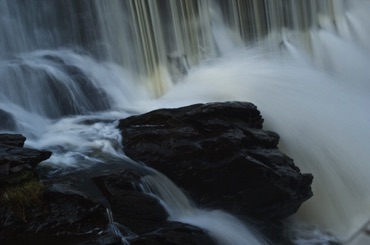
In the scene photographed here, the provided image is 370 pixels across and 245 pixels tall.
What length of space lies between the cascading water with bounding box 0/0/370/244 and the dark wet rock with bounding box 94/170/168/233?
363 millimetres

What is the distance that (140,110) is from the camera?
8.13 meters

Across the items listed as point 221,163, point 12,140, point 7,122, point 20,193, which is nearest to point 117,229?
point 20,193

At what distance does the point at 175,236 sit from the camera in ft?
14.5

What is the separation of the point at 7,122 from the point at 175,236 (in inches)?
153

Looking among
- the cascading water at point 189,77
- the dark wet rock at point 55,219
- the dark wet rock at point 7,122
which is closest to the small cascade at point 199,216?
the cascading water at point 189,77

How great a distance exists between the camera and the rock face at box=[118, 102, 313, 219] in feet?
18.1

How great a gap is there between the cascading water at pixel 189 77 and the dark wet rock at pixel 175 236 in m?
0.36

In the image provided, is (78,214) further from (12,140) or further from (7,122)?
(7,122)

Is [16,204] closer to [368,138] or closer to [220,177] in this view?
[220,177]

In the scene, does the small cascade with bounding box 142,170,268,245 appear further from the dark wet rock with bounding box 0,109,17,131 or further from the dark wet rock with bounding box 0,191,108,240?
the dark wet rock with bounding box 0,109,17,131

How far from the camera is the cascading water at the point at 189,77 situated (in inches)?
264

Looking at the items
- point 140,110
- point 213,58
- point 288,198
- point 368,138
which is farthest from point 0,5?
point 368,138

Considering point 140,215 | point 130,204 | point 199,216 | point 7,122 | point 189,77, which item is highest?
point 7,122

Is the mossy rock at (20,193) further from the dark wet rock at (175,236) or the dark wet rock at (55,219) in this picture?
the dark wet rock at (175,236)
